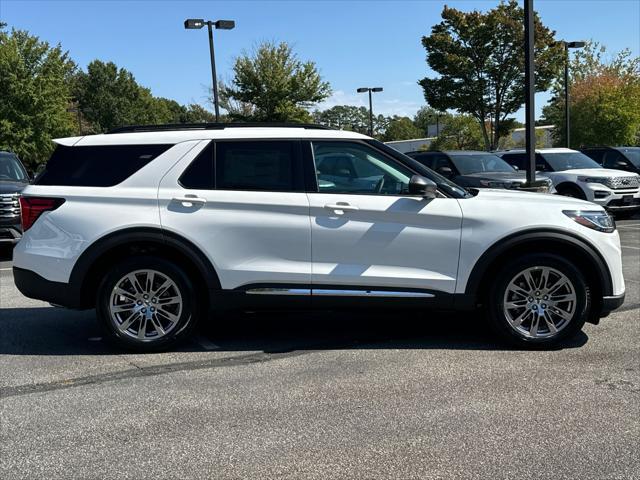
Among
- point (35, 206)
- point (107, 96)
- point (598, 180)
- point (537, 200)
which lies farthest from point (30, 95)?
point (107, 96)

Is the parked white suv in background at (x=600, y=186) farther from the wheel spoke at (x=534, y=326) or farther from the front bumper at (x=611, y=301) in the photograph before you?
the wheel spoke at (x=534, y=326)

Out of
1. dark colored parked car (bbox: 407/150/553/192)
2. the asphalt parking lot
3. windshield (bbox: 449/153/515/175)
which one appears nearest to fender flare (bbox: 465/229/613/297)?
the asphalt parking lot

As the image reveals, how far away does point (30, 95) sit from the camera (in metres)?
31.2

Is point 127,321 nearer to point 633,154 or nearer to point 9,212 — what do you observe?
point 9,212

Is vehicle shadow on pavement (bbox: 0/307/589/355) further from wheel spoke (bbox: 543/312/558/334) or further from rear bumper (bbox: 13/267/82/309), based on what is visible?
rear bumper (bbox: 13/267/82/309)

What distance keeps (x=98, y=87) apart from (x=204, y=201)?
69.1 metres

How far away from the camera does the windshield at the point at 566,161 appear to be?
49.9 ft

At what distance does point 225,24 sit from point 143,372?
19199 mm

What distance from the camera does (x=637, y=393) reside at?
4113mm

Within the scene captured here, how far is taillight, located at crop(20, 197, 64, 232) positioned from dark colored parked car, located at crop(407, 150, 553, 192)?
873 cm

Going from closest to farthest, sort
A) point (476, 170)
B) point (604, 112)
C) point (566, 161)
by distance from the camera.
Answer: point (476, 170) < point (566, 161) < point (604, 112)

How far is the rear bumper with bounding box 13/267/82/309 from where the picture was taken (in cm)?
499

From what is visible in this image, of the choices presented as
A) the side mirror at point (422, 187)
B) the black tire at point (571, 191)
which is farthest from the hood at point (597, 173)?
the side mirror at point (422, 187)

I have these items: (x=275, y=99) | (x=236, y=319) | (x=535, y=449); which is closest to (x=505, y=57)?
(x=275, y=99)
